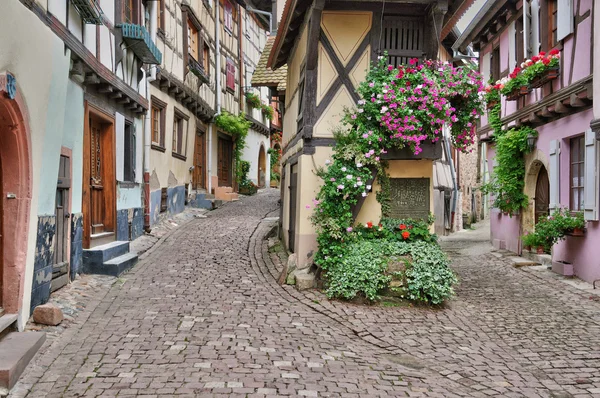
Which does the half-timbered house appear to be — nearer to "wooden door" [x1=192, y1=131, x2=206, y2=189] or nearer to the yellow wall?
the yellow wall

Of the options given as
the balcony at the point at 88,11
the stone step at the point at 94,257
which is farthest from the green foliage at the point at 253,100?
the stone step at the point at 94,257

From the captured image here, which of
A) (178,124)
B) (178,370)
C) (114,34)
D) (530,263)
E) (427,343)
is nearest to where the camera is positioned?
(178,370)

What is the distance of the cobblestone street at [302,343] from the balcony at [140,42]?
3802mm

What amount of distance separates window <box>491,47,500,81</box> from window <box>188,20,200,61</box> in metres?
7.89

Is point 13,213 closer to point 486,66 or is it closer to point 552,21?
point 552,21

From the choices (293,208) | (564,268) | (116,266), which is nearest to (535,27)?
(564,268)

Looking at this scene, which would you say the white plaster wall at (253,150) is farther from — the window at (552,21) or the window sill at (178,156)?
the window at (552,21)

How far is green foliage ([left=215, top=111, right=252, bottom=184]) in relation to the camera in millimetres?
17131

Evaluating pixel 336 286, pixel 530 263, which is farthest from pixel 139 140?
pixel 530 263

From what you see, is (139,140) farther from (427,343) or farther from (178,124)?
(427,343)

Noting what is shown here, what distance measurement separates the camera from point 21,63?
450 centimetres

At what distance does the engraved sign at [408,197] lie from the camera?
25.6 feet

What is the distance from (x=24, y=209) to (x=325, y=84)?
4652 mm

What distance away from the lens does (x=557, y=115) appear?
920cm
